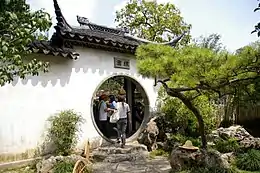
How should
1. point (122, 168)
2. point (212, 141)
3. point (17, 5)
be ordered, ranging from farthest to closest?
point (212, 141) < point (122, 168) < point (17, 5)

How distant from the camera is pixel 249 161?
591 cm

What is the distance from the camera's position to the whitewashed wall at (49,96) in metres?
6.32

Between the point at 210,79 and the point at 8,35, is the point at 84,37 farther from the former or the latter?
the point at 8,35

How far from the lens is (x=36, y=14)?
3209mm

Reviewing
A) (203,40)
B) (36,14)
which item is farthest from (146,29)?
(36,14)

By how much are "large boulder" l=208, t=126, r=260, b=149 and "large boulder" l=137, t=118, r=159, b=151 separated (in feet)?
4.83

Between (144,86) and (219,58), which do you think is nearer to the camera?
(219,58)

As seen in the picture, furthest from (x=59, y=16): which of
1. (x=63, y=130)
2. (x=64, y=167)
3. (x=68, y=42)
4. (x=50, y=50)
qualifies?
(x=64, y=167)

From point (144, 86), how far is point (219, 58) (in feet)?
14.5

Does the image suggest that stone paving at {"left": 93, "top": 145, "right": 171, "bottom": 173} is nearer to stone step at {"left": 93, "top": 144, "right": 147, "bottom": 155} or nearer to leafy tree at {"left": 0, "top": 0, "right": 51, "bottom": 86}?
stone step at {"left": 93, "top": 144, "right": 147, "bottom": 155}

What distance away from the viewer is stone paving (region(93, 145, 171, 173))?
6.08m

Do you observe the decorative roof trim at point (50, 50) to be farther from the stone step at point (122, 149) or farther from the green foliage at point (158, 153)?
the green foliage at point (158, 153)

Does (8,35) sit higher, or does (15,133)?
(8,35)

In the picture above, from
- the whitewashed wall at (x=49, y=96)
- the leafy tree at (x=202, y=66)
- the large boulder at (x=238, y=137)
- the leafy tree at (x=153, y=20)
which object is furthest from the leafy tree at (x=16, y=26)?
the leafy tree at (x=153, y=20)
